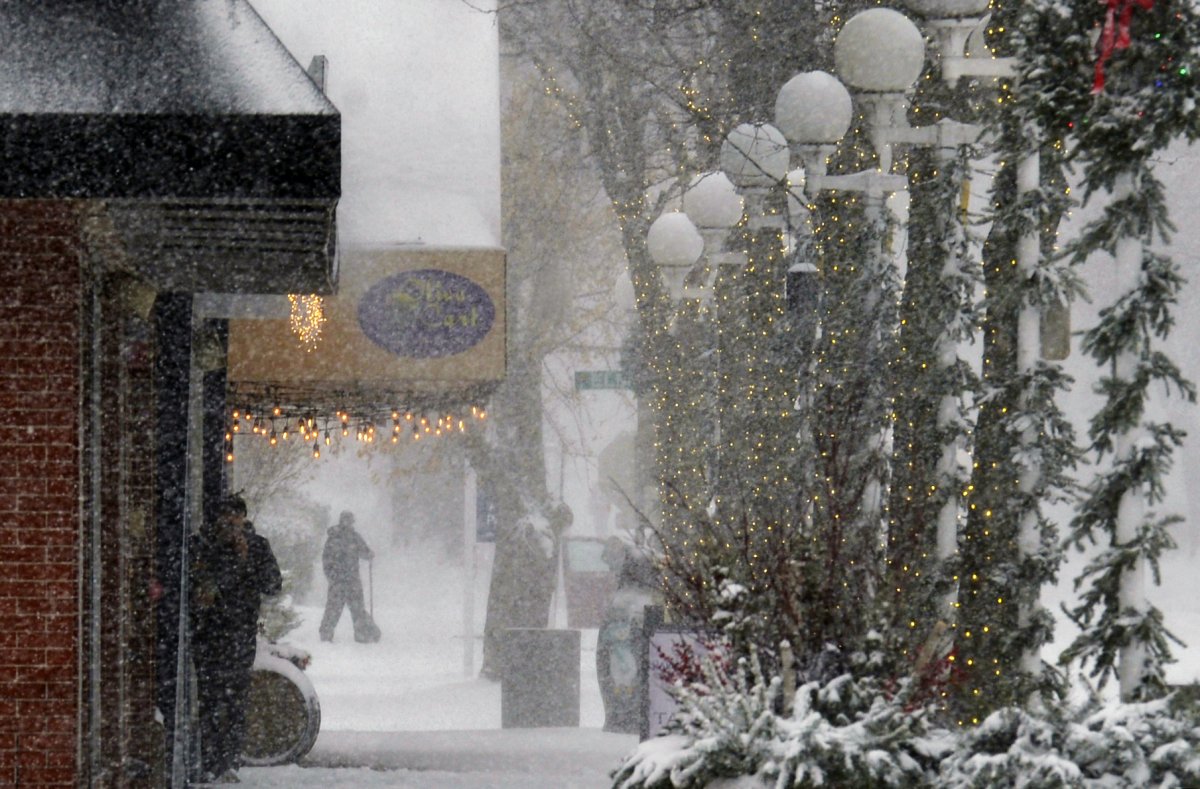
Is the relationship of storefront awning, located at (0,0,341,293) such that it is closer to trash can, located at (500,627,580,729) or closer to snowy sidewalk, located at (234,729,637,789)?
snowy sidewalk, located at (234,729,637,789)

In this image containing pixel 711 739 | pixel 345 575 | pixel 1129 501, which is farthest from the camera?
pixel 345 575

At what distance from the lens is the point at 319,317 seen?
13320mm

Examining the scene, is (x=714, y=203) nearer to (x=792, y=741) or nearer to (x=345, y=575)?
(x=792, y=741)

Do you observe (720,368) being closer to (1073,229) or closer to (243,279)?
(243,279)

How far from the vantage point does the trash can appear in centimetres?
2155

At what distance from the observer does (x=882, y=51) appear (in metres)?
8.99

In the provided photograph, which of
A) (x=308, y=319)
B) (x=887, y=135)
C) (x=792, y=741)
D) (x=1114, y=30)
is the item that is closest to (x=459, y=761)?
(x=308, y=319)

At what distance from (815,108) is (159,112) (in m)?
4.46

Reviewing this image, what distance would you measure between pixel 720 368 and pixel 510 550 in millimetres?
9343

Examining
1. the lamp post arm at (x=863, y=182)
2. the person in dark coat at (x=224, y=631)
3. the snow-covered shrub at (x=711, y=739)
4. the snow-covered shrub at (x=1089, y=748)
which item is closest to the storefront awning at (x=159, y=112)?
the snow-covered shrub at (x=711, y=739)

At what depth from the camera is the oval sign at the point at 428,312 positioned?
12914 millimetres

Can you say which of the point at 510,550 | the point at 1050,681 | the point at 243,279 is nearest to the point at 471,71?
the point at 243,279

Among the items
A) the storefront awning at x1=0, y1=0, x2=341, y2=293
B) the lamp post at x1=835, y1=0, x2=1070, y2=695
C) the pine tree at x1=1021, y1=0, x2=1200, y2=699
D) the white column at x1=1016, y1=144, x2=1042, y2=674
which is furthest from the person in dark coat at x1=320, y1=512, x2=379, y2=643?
the pine tree at x1=1021, y1=0, x2=1200, y2=699

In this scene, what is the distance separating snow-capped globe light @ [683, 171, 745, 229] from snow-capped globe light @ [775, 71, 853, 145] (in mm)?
3930
